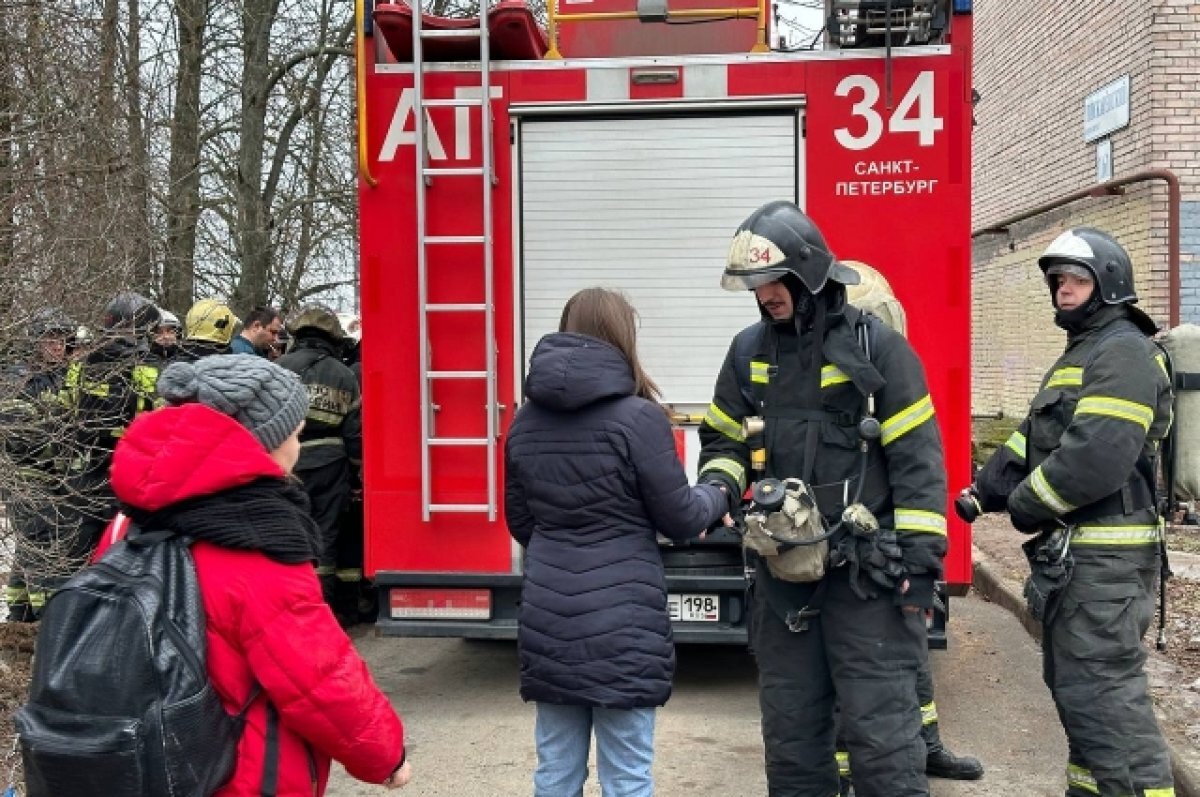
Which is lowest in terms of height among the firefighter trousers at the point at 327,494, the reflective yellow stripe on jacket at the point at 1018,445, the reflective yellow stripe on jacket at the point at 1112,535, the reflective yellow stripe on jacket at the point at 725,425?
the firefighter trousers at the point at 327,494

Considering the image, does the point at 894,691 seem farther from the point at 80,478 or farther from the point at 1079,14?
the point at 1079,14

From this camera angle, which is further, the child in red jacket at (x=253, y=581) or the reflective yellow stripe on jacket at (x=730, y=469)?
the reflective yellow stripe on jacket at (x=730, y=469)

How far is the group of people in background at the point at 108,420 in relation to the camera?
4898mm

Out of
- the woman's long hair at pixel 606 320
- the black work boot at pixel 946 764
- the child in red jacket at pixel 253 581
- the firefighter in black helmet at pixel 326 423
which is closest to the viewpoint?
the child in red jacket at pixel 253 581

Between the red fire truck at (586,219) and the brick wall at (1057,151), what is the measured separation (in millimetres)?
6163

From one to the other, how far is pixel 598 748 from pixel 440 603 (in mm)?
2077

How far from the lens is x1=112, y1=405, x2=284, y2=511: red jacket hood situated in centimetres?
221

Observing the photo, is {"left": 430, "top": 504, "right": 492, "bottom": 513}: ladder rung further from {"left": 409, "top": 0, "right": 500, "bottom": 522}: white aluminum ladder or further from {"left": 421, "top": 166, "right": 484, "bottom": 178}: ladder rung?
{"left": 421, "top": 166, "right": 484, "bottom": 178}: ladder rung

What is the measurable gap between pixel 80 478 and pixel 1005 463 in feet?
13.1

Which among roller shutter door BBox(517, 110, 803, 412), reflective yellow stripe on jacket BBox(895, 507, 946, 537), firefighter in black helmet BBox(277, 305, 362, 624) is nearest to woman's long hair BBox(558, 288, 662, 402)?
reflective yellow stripe on jacket BBox(895, 507, 946, 537)

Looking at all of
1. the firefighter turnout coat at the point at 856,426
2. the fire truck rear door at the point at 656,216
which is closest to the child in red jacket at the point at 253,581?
the firefighter turnout coat at the point at 856,426

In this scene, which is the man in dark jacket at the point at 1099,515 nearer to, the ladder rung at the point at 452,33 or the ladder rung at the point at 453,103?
the ladder rung at the point at 453,103

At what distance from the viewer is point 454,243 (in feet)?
17.3

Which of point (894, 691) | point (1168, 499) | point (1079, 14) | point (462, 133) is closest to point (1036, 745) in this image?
point (1168, 499)
